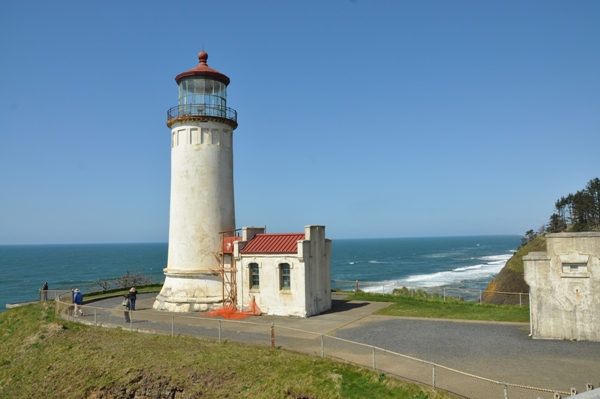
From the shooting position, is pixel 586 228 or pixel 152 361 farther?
pixel 586 228

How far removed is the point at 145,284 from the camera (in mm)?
32125

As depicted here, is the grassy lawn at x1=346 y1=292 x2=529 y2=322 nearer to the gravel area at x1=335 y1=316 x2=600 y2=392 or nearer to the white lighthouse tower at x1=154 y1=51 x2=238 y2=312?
the gravel area at x1=335 y1=316 x2=600 y2=392

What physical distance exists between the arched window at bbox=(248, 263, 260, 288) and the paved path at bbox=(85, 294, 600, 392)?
1681 mm

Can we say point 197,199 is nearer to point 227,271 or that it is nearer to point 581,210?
point 227,271

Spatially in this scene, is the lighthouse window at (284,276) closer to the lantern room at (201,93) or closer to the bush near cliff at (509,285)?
the lantern room at (201,93)

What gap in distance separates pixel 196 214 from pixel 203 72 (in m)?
7.10

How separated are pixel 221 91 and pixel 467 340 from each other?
16.4 meters

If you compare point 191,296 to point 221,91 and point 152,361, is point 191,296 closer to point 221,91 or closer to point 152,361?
point 152,361

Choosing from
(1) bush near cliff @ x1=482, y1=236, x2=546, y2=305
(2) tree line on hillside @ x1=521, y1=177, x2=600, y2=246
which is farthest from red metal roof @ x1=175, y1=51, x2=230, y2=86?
(2) tree line on hillside @ x1=521, y1=177, x2=600, y2=246

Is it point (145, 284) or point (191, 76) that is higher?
point (191, 76)

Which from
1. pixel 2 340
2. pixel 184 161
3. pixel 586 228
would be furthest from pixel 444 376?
pixel 586 228

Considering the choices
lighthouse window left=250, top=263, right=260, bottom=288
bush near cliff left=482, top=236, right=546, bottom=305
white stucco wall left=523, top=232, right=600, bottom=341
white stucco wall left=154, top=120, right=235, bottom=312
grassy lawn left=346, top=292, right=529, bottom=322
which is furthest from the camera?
bush near cliff left=482, top=236, right=546, bottom=305

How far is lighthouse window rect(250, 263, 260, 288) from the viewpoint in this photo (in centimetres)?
2102

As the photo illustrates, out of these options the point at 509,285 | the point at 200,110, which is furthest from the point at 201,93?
the point at 509,285
